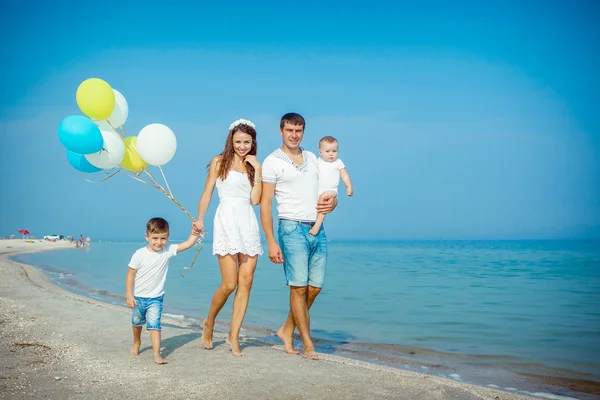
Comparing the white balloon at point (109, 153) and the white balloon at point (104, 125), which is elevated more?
the white balloon at point (104, 125)

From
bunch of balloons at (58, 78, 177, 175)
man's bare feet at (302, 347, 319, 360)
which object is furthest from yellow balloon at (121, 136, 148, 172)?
man's bare feet at (302, 347, 319, 360)

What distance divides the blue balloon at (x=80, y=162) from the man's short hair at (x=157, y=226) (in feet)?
5.16

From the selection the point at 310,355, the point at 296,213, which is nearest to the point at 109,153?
the point at 296,213

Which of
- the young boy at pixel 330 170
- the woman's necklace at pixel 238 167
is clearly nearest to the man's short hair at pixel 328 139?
the young boy at pixel 330 170

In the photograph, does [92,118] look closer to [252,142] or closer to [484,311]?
[252,142]

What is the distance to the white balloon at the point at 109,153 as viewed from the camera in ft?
19.1

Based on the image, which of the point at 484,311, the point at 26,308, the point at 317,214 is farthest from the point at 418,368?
the point at 26,308

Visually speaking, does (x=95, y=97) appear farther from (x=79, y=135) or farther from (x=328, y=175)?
(x=328, y=175)

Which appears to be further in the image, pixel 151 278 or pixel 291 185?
pixel 291 185

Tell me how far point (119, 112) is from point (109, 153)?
2.30 feet

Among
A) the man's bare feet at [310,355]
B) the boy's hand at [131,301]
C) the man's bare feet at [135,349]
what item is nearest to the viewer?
the boy's hand at [131,301]

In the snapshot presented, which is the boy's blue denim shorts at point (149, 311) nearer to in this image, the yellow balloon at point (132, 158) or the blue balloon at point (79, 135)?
the blue balloon at point (79, 135)

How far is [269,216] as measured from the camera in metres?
5.31

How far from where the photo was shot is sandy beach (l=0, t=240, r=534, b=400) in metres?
4.02
